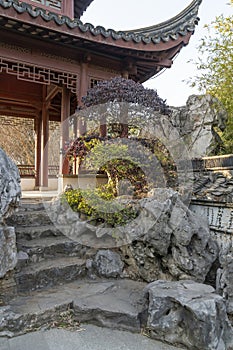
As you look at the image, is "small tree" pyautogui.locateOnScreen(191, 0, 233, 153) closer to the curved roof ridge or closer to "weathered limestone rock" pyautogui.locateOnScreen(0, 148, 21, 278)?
the curved roof ridge

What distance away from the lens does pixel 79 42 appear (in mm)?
4438

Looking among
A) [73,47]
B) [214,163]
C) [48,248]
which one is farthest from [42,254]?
[73,47]

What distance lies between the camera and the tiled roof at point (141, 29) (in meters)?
3.81

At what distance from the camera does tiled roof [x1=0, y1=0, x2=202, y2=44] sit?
381 cm

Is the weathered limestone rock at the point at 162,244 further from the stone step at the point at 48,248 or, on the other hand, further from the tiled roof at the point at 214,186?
the tiled roof at the point at 214,186

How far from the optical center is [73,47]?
467 cm

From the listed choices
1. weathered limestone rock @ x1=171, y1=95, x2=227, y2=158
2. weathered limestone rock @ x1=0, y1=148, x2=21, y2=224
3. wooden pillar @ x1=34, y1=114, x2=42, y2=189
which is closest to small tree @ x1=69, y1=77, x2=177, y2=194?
weathered limestone rock @ x1=171, y1=95, x2=227, y2=158

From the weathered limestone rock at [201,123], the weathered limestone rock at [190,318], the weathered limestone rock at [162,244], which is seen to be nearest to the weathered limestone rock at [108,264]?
the weathered limestone rock at [162,244]

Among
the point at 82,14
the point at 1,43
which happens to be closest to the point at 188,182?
the point at 1,43

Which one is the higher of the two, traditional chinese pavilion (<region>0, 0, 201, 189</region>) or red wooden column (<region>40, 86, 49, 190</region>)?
traditional chinese pavilion (<region>0, 0, 201, 189</region>)

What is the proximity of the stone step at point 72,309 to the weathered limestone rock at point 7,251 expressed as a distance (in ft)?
1.05

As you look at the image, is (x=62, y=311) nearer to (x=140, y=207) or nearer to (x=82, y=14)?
(x=140, y=207)

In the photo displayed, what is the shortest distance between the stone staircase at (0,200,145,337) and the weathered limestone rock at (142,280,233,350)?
0.22 m

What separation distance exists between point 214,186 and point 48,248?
90.2 inches
